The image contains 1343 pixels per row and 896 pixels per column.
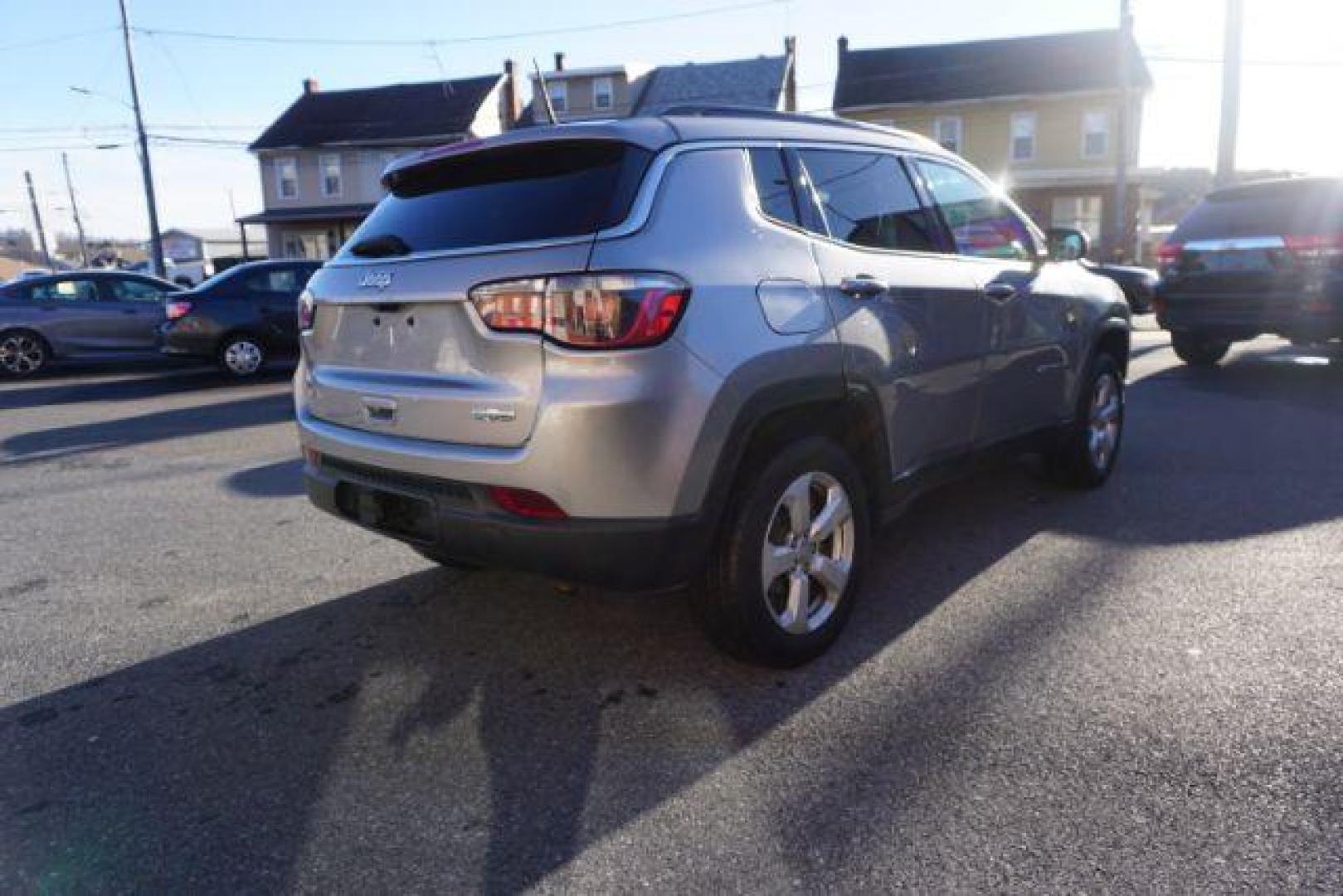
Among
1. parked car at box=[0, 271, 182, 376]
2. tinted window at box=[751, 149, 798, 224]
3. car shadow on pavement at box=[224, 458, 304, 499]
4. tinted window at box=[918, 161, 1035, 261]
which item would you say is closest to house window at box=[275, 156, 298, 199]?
parked car at box=[0, 271, 182, 376]

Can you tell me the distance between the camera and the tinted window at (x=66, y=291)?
13109 mm

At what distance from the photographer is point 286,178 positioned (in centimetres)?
3650

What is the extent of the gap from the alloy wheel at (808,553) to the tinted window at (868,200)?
3.06ft

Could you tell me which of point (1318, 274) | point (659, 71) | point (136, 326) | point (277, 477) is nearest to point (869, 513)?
point (277, 477)

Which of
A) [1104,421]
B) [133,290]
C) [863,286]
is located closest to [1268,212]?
[1104,421]

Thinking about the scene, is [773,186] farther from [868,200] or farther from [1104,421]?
[1104,421]

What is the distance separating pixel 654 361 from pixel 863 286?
3.45 feet

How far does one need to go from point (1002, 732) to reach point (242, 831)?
2077 mm

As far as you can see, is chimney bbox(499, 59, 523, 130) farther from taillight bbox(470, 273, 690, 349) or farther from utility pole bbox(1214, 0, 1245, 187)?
taillight bbox(470, 273, 690, 349)

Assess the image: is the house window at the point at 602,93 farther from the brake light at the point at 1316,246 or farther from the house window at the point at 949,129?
the brake light at the point at 1316,246

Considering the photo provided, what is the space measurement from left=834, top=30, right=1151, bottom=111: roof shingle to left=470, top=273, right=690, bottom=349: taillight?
31.3 m

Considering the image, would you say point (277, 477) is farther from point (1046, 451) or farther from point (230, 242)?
point (230, 242)

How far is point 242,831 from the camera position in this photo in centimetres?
236

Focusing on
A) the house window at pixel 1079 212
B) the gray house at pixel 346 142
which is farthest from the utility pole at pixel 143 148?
the house window at pixel 1079 212
